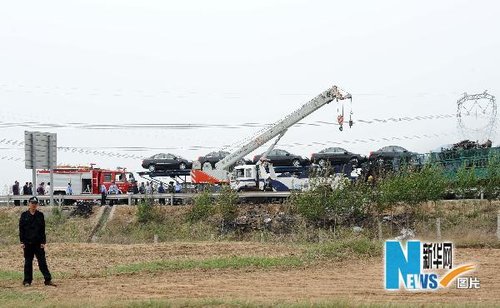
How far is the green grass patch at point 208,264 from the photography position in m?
18.0

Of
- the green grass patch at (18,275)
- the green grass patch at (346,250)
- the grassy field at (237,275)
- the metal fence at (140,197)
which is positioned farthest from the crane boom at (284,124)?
the green grass patch at (18,275)

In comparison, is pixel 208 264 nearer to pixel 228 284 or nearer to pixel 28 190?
pixel 228 284

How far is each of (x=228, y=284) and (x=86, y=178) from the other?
35.2 metres

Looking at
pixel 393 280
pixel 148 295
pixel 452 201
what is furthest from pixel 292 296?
pixel 452 201

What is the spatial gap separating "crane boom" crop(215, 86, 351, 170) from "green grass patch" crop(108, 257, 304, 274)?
67.6 ft

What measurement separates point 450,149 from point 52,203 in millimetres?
23162

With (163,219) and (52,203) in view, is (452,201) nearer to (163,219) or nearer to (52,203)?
(163,219)

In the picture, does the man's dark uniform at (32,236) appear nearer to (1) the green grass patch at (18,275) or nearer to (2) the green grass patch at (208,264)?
(1) the green grass patch at (18,275)

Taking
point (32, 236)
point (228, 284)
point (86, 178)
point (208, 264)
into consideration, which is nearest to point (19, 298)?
point (32, 236)

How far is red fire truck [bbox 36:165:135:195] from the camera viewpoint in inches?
1890

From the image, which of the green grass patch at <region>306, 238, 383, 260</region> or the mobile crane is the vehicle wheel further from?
the green grass patch at <region>306, 238, 383, 260</region>

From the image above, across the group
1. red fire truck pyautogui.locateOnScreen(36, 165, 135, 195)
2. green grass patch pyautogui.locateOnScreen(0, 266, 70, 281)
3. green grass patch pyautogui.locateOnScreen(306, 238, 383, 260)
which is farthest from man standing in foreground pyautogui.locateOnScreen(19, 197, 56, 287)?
red fire truck pyautogui.locateOnScreen(36, 165, 135, 195)

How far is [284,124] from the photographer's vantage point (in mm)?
42344

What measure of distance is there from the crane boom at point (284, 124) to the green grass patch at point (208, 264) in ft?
67.6
